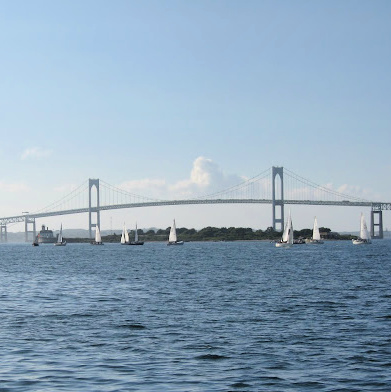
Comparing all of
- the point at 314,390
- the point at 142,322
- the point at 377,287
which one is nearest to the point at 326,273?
the point at 377,287

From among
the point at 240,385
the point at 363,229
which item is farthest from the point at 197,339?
the point at 363,229

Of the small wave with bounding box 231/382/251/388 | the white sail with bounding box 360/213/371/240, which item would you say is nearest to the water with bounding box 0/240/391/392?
the small wave with bounding box 231/382/251/388

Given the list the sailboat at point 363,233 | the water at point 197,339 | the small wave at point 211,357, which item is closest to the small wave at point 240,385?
the water at point 197,339

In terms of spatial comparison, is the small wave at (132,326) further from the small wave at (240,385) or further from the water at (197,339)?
the small wave at (240,385)

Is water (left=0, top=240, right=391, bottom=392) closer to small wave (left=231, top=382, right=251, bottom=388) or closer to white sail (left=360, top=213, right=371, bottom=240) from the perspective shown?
small wave (left=231, top=382, right=251, bottom=388)

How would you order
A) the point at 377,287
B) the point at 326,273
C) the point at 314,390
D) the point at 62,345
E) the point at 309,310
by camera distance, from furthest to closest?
the point at 326,273
the point at 377,287
the point at 309,310
the point at 62,345
the point at 314,390

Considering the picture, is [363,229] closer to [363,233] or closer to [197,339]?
[363,233]

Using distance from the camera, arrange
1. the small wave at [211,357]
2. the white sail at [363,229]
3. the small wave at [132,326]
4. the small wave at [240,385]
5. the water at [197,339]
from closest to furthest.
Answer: the small wave at [240,385], the water at [197,339], the small wave at [211,357], the small wave at [132,326], the white sail at [363,229]

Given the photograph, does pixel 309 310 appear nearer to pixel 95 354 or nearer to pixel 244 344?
pixel 244 344

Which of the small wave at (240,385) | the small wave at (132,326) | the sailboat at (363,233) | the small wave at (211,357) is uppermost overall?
the sailboat at (363,233)

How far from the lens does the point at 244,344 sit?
19.9 metres

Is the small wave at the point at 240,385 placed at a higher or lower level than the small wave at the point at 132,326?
lower

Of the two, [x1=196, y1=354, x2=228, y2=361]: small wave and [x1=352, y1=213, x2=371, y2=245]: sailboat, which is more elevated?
[x1=352, y1=213, x2=371, y2=245]: sailboat

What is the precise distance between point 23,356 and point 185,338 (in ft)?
15.0
